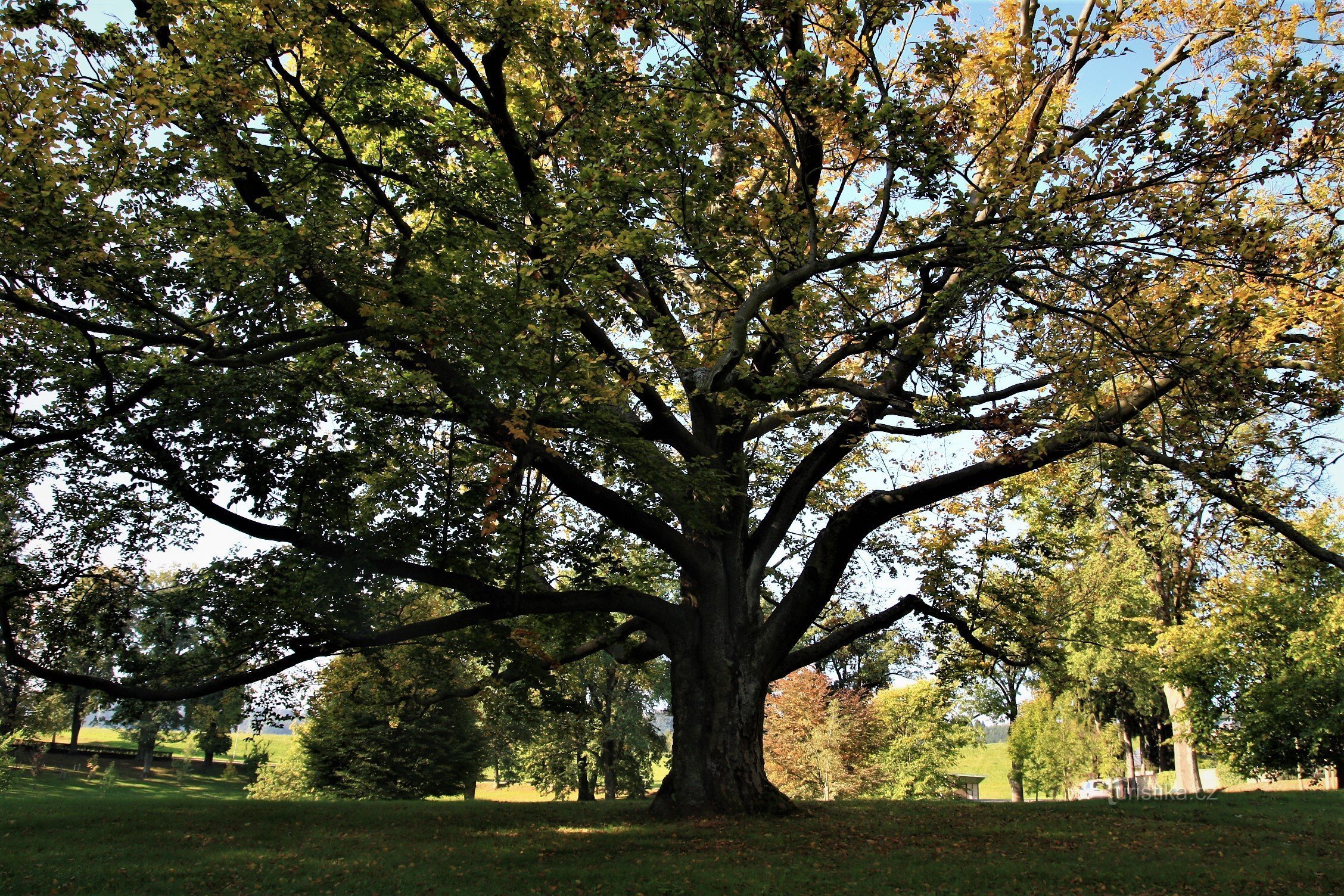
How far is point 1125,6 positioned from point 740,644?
9580 mm

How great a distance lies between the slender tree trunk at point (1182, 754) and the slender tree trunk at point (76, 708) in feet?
117

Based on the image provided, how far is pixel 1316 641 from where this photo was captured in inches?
761

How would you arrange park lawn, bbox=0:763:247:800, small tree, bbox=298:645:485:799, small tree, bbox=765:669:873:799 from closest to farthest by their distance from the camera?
small tree, bbox=298:645:485:799 → park lawn, bbox=0:763:247:800 → small tree, bbox=765:669:873:799

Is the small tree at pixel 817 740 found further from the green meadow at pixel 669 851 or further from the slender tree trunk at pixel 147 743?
the slender tree trunk at pixel 147 743

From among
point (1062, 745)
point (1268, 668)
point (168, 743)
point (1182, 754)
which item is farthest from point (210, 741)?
point (1268, 668)

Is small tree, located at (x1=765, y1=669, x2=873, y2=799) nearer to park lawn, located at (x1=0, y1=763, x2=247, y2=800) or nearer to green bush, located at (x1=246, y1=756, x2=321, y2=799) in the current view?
green bush, located at (x1=246, y1=756, x2=321, y2=799)

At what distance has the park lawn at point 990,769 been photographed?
67.6 metres

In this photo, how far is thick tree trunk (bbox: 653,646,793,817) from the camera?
11.7m

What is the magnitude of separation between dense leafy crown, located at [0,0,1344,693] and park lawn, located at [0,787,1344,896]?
8.81 ft

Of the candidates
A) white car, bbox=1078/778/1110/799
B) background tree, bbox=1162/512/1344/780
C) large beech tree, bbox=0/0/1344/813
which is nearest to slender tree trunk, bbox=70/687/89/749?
large beech tree, bbox=0/0/1344/813

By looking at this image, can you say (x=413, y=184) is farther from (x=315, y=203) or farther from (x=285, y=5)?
(x=285, y=5)

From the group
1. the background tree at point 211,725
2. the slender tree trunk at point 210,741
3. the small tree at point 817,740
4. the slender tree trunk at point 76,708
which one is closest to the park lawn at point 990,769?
the small tree at point 817,740

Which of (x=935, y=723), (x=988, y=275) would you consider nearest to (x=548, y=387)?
(x=988, y=275)

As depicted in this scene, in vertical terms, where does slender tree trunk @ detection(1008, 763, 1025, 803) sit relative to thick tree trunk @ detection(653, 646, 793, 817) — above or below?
below
